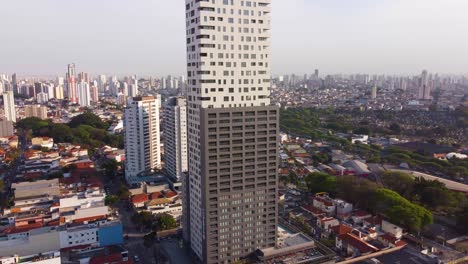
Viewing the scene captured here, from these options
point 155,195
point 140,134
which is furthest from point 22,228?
point 140,134

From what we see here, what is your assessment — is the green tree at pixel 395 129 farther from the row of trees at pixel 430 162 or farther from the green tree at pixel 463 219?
the green tree at pixel 463 219

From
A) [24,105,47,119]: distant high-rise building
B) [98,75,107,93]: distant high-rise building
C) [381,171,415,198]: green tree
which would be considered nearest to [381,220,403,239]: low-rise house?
[381,171,415,198]: green tree

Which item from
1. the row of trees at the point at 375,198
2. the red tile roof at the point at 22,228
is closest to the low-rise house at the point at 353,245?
the row of trees at the point at 375,198

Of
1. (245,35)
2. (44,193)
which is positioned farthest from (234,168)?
(44,193)

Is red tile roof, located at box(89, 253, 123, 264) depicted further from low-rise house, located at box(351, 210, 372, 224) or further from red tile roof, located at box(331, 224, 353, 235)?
low-rise house, located at box(351, 210, 372, 224)

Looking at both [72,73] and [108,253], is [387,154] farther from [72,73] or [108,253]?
[72,73]

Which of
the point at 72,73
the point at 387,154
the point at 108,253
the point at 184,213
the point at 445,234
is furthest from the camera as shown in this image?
the point at 72,73
